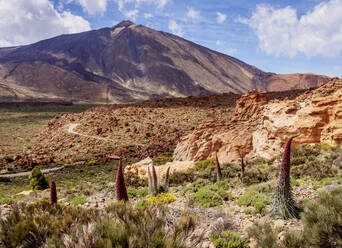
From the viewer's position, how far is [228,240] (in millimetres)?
4270

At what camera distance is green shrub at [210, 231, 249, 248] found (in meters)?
4.04

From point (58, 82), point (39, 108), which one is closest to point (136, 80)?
point (58, 82)

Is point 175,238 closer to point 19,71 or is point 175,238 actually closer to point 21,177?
point 21,177

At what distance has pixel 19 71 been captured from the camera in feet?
508

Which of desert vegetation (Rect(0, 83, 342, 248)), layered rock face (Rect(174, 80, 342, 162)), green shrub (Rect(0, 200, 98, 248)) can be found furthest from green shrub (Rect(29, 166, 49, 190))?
green shrub (Rect(0, 200, 98, 248))

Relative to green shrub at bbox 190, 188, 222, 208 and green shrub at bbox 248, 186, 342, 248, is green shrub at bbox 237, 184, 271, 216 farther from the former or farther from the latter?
green shrub at bbox 248, 186, 342, 248

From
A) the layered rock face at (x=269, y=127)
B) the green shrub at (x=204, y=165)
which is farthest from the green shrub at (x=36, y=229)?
the layered rock face at (x=269, y=127)

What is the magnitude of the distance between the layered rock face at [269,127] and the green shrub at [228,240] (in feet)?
28.0

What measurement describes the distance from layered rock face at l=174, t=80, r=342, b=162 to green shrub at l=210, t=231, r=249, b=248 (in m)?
8.54

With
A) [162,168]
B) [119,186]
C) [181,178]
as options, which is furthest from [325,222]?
[162,168]

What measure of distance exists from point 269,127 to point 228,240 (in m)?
10.1

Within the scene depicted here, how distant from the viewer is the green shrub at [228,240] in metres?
4.04

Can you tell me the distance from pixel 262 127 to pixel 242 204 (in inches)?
354

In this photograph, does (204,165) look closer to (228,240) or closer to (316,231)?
(228,240)
